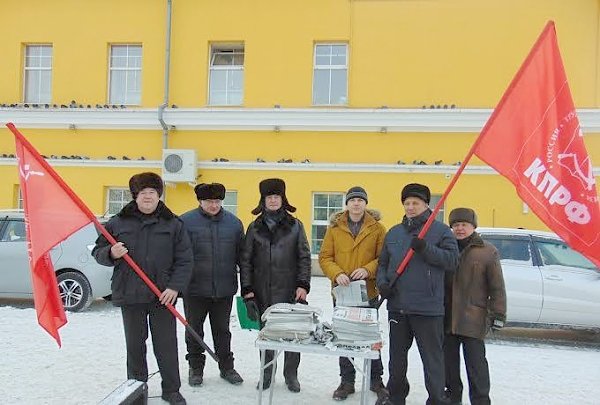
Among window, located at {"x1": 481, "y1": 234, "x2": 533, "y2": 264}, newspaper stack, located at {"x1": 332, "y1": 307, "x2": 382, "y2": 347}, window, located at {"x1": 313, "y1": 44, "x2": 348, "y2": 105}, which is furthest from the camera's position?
window, located at {"x1": 313, "y1": 44, "x2": 348, "y2": 105}

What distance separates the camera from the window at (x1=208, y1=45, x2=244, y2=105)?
12.9m

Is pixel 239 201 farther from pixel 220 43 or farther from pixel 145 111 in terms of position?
pixel 220 43

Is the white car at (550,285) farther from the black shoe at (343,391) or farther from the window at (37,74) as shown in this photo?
the window at (37,74)

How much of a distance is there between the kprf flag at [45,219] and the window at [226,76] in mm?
9245

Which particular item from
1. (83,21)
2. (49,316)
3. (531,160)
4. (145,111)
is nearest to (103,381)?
(49,316)

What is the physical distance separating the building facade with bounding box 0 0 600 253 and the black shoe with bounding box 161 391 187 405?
823 centimetres

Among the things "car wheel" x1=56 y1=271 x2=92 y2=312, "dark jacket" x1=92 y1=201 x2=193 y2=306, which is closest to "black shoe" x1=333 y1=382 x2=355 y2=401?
A: "dark jacket" x1=92 y1=201 x2=193 y2=306

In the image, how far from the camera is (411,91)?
12.1 m

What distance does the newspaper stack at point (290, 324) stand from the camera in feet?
11.7

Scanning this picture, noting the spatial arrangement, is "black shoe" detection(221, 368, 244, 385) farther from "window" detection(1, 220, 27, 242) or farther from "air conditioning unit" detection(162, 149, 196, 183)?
"air conditioning unit" detection(162, 149, 196, 183)

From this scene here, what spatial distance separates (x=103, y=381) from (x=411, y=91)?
9476mm

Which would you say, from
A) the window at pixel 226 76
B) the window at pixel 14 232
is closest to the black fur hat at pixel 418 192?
the window at pixel 14 232

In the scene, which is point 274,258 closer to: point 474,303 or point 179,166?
point 474,303

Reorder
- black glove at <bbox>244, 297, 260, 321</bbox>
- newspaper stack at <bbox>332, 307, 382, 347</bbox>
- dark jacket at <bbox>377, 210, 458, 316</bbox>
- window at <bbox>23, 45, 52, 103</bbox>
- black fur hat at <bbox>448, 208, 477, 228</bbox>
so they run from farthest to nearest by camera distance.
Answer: window at <bbox>23, 45, 52, 103</bbox> → black glove at <bbox>244, 297, 260, 321</bbox> → black fur hat at <bbox>448, 208, 477, 228</bbox> → dark jacket at <bbox>377, 210, 458, 316</bbox> → newspaper stack at <bbox>332, 307, 382, 347</bbox>
